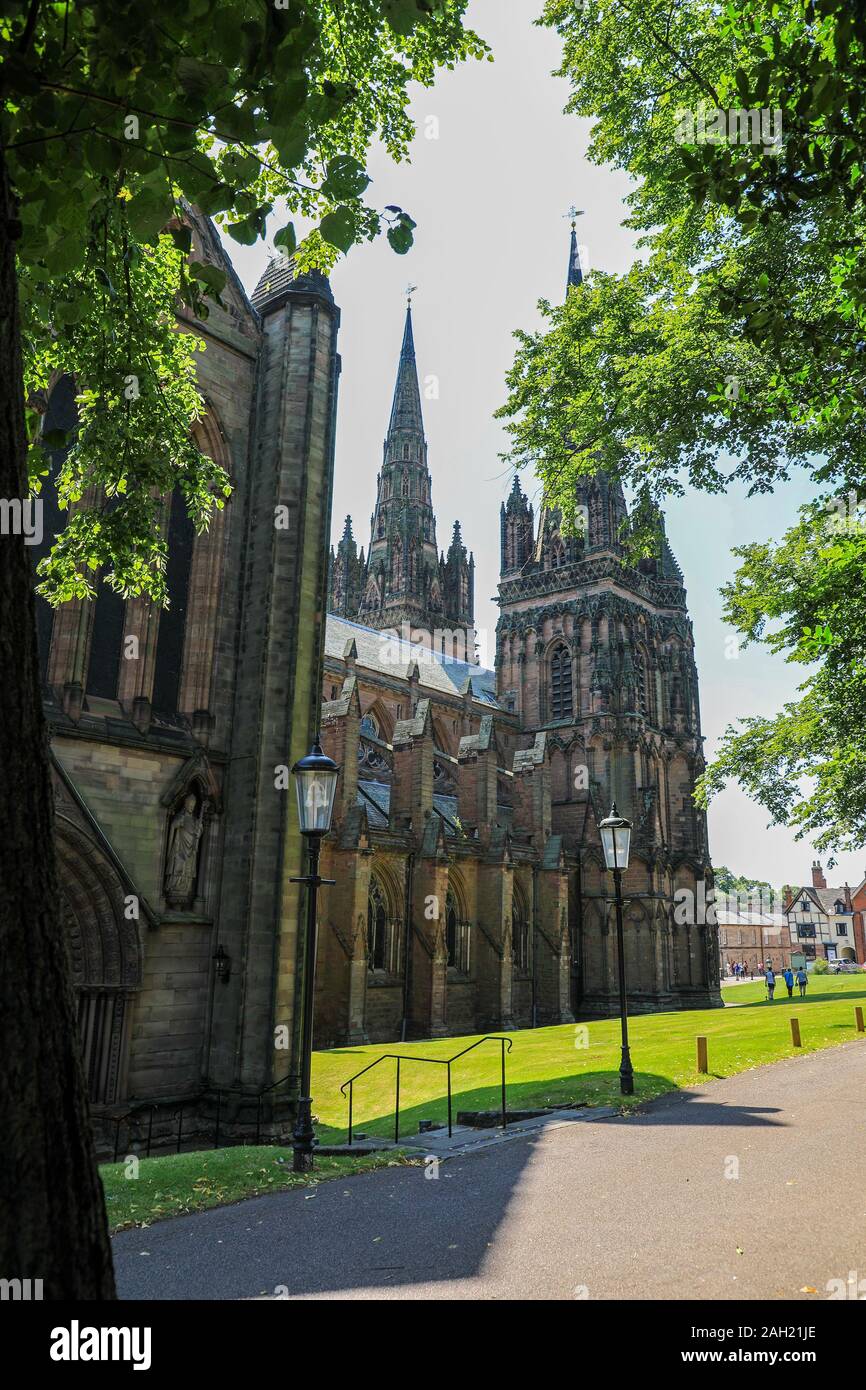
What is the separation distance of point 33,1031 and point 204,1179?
7.07 metres

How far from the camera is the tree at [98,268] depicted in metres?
2.29

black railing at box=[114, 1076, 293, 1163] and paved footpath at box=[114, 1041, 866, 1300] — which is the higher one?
paved footpath at box=[114, 1041, 866, 1300]

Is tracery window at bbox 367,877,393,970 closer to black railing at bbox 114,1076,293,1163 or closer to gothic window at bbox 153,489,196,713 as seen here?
black railing at bbox 114,1076,293,1163

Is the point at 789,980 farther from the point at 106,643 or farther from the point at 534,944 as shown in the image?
the point at 106,643

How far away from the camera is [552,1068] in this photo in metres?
18.5

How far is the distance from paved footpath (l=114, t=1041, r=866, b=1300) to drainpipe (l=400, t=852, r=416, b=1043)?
799 inches

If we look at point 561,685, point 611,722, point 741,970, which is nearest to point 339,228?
point 611,722

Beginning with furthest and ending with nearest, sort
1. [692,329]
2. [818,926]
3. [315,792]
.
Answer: [818,926], [692,329], [315,792]

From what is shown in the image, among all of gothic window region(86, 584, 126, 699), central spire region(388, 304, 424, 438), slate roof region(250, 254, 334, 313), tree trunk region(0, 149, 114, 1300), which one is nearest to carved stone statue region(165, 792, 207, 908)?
gothic window region(86, 584, 126, 699)

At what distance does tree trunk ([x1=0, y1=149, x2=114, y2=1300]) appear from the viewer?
86.1 inches

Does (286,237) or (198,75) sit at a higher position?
(198,75)

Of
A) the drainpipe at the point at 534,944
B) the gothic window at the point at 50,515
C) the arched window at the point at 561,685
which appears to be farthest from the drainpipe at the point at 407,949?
the arched window at the point at 561,685

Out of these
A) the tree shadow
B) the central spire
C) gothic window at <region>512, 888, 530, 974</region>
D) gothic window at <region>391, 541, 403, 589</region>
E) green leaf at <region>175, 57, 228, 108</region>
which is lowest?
the tree shadow
